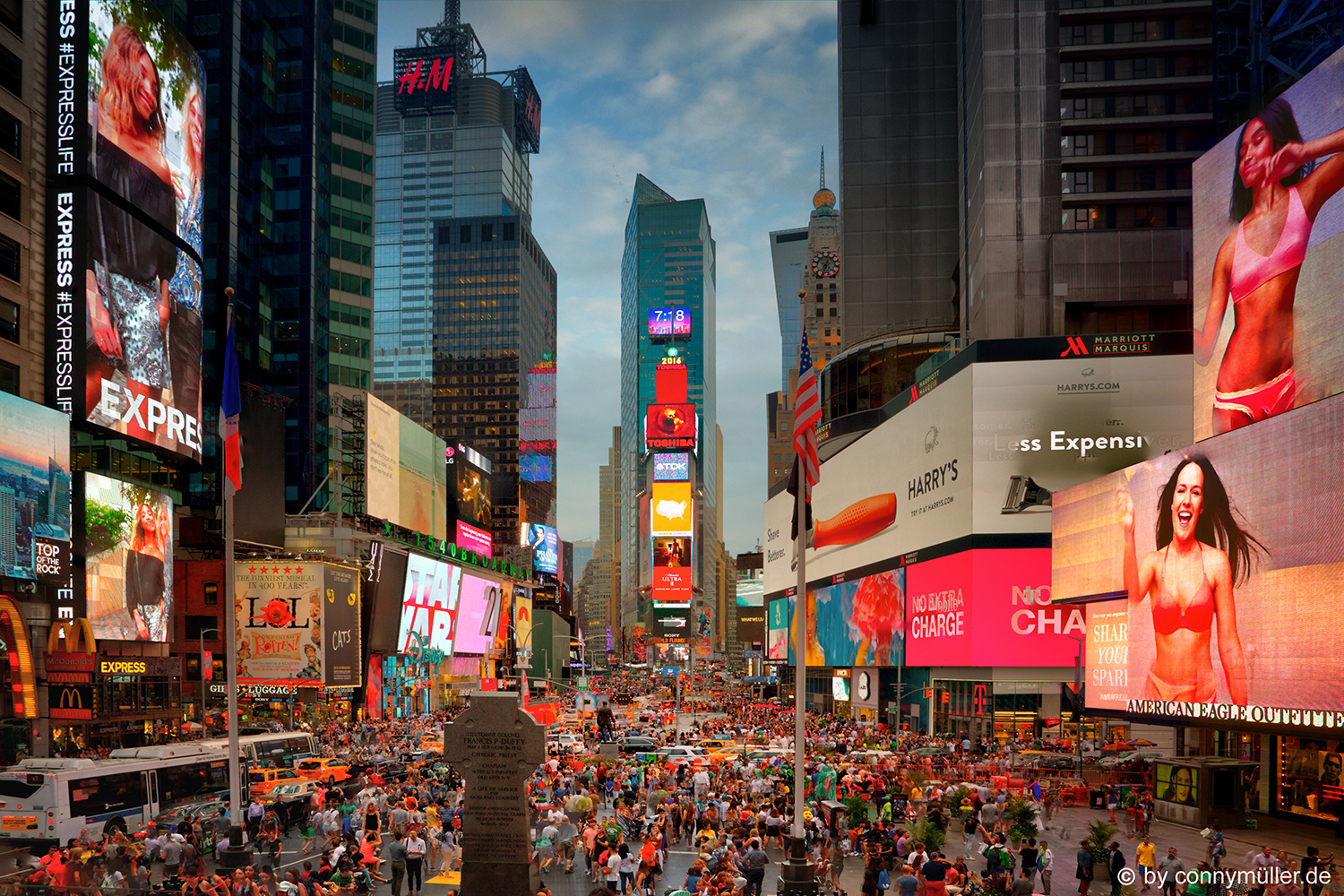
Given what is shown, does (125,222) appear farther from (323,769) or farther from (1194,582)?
(1194,582)

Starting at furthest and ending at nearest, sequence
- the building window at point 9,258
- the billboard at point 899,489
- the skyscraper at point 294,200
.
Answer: the skyscraper at point 294,200
the billboard at point 899,489
the building window at point 9,258

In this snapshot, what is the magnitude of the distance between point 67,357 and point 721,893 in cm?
4245

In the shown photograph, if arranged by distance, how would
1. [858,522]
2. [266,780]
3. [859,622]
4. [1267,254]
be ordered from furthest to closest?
[858,522] < [859,622] < [1267,254] < [266,780]

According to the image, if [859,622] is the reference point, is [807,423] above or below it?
above

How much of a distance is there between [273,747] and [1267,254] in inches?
1449

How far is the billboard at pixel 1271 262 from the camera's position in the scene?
1356 inches

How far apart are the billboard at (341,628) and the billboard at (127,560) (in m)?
14.2

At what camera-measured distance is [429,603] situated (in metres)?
96.5

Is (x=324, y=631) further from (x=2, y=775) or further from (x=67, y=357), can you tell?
(x=2, y=775)

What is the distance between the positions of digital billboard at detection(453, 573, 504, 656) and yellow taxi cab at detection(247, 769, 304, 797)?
242 ft

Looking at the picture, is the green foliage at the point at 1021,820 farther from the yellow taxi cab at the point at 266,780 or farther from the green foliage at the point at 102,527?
the green foliage at the point at 102,527

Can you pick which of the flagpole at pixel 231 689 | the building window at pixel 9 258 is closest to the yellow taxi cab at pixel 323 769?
the flagpole at pixel 231 689

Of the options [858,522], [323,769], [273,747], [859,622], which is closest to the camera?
[273,747]

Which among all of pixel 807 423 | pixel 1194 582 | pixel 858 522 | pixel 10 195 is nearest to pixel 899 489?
pixel 858 522
